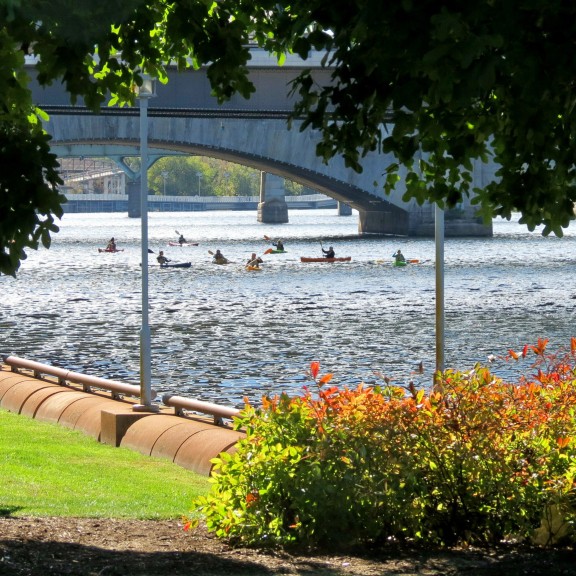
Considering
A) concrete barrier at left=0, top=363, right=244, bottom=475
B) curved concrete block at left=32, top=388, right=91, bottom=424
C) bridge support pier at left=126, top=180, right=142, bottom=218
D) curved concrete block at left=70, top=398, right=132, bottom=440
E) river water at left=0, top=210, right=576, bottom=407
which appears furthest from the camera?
bridge support pier at left=126, top=180, right=142, bottom=218

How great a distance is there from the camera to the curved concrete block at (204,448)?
13.9m

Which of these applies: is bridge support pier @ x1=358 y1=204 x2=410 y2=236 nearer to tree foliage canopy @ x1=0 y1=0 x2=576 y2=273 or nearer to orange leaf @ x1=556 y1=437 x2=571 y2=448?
tree foliage canopy @ x1=0 y1=0 x2=576 y2=273

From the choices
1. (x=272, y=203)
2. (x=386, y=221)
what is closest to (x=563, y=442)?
(x=386, y=221)

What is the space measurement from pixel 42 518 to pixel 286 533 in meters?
2.24

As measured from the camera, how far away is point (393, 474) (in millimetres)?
7949

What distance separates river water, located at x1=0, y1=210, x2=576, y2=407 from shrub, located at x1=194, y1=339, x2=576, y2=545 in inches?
612

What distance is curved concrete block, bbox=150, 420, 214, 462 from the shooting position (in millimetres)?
14883

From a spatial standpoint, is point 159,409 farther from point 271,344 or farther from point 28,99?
point 271,344

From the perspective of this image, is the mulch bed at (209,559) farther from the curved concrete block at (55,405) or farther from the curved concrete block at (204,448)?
the curved concrete block at (55,405)

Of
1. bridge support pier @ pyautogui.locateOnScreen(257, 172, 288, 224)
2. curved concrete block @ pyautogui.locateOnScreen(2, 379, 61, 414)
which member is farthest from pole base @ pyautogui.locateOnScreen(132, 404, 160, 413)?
bridge support pier @ pyautogui.locateOnScreen(257, 172, 288, 224)

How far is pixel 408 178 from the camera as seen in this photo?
29.3 feet

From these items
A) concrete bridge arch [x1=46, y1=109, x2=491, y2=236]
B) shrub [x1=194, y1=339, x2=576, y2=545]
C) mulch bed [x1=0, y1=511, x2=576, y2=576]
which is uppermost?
concrete bridge arch [x1=46, y1=109, x2=491, y2=236]

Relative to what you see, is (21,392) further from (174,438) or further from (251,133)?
(251,133)

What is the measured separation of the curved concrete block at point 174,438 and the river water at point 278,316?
839cm
